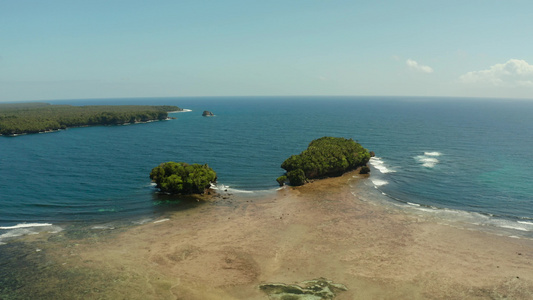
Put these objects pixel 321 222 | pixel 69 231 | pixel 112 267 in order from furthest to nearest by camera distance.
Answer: pixel 321 222, pixel 69 231, pixel 112 267

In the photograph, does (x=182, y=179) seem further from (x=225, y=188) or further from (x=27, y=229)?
(x=27, y=229)

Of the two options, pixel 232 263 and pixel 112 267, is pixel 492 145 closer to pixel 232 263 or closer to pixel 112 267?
pixel 232 263

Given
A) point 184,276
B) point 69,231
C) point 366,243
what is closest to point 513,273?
point 366,243

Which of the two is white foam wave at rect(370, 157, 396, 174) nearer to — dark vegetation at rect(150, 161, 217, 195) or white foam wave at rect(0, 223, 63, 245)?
dark vegetation at rect(150, 161, 217, 195)

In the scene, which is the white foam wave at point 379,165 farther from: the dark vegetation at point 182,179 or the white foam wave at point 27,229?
the white foam wave at point 27,229

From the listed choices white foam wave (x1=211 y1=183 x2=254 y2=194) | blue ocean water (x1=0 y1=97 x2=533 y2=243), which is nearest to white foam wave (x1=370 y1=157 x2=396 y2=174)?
blue ocean water (x1=0 y1=97 x2=533 y2=243)
